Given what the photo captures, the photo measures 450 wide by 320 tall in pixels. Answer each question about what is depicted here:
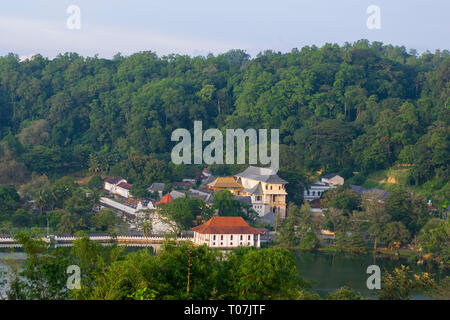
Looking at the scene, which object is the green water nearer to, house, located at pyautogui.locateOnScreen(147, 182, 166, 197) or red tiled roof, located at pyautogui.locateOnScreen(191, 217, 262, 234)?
red tiled roof, located at pyautogui.locateOnScreen(191, 217, 262, 234)

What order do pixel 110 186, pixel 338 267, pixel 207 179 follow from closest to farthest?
pixel 338 267 → pixel 110 186 → pixel 207 179

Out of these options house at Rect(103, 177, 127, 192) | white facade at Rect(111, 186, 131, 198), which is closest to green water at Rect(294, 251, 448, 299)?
white facade at Rect(111, 186, 131, 198)

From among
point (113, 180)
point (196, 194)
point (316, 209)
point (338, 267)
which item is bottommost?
point (338, 267)

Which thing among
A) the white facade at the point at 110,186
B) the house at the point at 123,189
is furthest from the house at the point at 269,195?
the white facade at the point at 110,186

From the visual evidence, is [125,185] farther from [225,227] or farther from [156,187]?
[225,227]

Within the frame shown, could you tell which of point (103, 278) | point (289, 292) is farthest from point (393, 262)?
point (103, 278)

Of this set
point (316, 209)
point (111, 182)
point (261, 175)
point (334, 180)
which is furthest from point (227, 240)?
point (334, 180)
